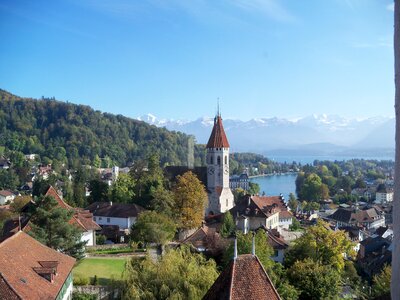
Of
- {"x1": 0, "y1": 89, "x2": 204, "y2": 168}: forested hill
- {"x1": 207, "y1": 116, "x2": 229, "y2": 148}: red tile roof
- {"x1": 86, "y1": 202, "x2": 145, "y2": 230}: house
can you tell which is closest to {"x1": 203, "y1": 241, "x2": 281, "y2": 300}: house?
{"x1": 86, "y1": 202, "x2": 145, "y2": 230}: house

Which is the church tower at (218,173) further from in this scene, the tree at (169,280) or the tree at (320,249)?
the tree at (169,280)

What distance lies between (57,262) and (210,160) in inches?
1223

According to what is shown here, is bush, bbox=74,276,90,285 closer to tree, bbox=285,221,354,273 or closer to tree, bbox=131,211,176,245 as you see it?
tree, bbox=131,211,176,245

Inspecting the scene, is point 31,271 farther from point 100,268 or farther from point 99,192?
point 99,192

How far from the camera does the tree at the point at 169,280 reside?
13.9m

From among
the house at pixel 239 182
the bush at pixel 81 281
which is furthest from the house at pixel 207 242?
the house at pixel 239 182

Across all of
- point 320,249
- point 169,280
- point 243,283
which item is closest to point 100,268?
point 169,280

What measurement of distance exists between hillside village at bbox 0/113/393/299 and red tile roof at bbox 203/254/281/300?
0.02m

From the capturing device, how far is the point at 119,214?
35125 millimetres

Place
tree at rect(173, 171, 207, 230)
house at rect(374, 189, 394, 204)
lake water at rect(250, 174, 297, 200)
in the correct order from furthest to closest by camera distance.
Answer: lake water at rect(250, 174, 297, 200), house at rect(374, 189, 394, 204), tree at rect(173, 171, 207, 230)

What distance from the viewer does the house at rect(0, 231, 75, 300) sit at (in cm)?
1235

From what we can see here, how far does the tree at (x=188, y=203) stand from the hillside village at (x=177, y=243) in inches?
3.3

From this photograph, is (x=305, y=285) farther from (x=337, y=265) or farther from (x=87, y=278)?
(x=87, y=278)

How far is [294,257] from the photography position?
25.5 metres
